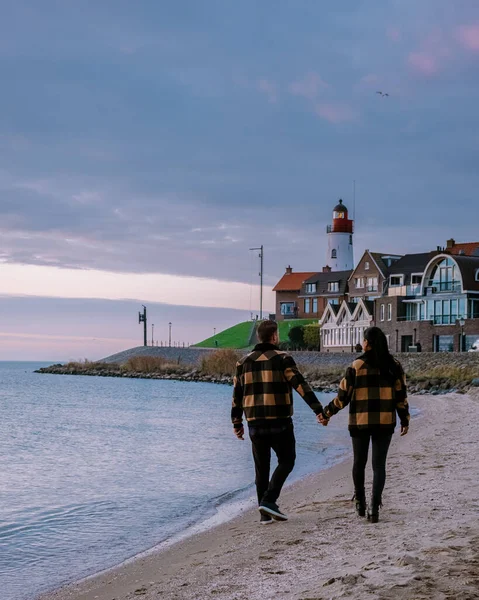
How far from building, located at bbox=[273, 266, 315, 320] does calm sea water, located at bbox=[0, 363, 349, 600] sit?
6802 cm

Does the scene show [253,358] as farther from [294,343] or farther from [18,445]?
[294,343]

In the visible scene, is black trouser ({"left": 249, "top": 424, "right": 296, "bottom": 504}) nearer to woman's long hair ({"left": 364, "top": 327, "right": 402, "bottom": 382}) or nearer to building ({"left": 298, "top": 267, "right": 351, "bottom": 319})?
woman's long hair ({"left": 364, "top": 327, "right": 402, "bottom": 382})

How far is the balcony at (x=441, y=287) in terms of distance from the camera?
64406 millimetres

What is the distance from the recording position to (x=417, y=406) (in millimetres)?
34688

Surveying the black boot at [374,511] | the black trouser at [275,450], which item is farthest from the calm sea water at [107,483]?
the black boot at [374,511]

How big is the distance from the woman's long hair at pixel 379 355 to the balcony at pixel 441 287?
Result: 5788 centimetres

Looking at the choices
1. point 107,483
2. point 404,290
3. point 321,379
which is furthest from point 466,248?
point 107,483

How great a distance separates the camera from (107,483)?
16062mm

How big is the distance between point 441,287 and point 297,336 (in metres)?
25.0

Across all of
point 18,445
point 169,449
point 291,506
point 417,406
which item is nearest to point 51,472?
point 169,449

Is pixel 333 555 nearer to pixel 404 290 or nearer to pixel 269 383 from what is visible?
pixel 269 383

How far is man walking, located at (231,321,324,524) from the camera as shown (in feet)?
26.6

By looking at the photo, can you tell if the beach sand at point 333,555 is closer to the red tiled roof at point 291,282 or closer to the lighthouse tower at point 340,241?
the lighthouse tower at point 340,241

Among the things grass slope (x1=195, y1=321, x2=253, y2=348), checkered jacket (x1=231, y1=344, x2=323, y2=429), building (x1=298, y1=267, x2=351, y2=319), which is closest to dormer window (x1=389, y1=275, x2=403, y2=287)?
building (x1=298, y1=267, x2=351, y2=319)
